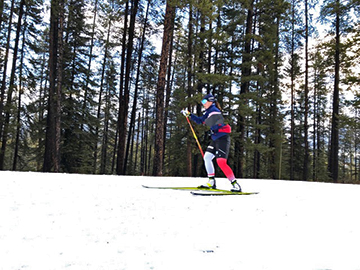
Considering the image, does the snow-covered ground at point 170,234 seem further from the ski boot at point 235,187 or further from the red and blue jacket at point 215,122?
the red and blue jacket at point 215,122

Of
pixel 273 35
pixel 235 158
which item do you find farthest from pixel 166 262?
pixel 273 35

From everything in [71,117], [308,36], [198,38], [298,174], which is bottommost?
[298,174]

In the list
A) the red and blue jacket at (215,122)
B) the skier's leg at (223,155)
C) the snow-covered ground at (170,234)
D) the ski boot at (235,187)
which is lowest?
the snow-covered ground at (170,234)

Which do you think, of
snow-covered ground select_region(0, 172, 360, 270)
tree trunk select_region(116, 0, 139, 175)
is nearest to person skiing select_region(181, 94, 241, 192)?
snow-covered ground select_region(0, 172, 360, 270)

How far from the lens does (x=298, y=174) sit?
28.7 m

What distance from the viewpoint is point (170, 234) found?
265cm

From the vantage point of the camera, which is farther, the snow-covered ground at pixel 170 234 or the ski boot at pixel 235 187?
the ski boot at pixel 235 187

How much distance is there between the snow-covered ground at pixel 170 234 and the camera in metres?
1.98

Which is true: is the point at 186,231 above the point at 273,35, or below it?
Result: below

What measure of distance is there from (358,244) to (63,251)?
2931 millimetres

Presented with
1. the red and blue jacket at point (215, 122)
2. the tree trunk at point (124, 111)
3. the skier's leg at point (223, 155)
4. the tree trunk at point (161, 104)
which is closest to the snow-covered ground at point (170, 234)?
the skier's leg at point (223, 155)

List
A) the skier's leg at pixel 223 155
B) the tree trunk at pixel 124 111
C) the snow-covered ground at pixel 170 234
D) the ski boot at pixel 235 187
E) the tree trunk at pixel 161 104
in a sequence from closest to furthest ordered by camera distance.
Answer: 1. the snow-covered ground at pixel 170 234
2. the skier's leg at pixel 223 155
3. the ski boot at pixel 235 187
4. the tree trunk at pixel 161 104
5. the tree trunk at pixel 124 111

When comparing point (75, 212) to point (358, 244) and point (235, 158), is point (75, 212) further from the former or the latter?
point (235, 158)

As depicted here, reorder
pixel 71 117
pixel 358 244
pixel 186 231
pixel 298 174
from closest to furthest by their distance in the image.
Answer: pixel 358 244, pixel 186 231, pixel 71 117, pixel 298 174
